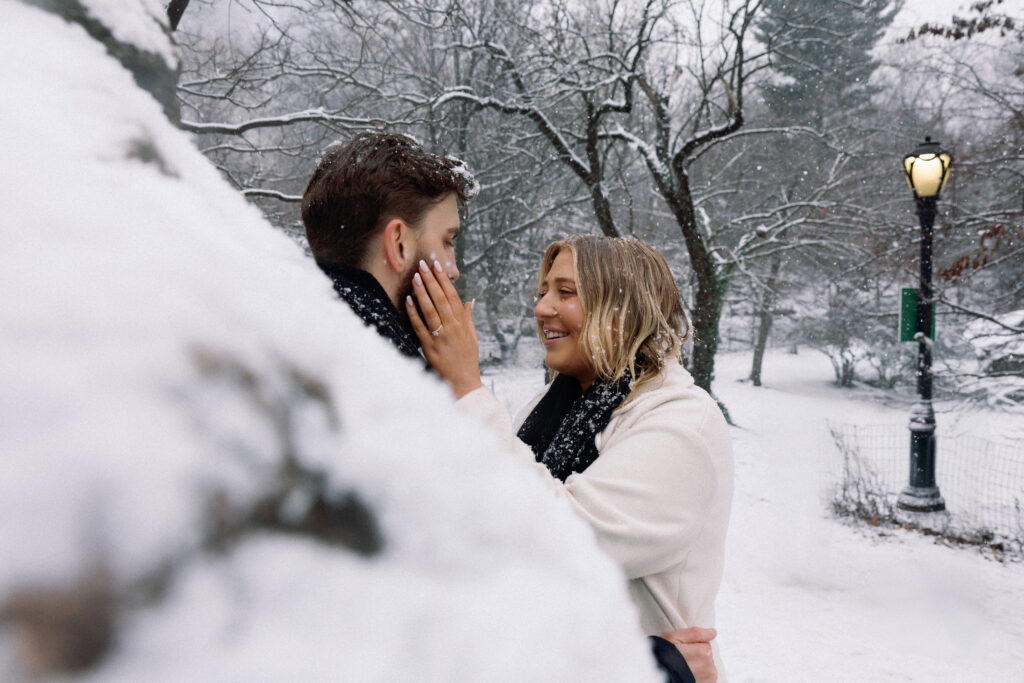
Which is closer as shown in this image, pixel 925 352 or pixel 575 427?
pixel 575 427

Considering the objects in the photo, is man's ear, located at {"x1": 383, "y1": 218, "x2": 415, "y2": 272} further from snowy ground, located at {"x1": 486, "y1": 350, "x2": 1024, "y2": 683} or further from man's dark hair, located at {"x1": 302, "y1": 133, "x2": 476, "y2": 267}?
snowy ground, located at {"x1": 486, "y1": 350, "x2": 1024, "y2": 683}

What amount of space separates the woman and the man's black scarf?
126 millimetres

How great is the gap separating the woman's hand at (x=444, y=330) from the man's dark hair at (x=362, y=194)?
0.17 metres

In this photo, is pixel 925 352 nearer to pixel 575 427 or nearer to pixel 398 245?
pixel 575 427

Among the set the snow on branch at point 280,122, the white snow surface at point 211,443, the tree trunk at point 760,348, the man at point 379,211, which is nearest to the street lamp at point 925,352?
the snow on branch at point 280,122

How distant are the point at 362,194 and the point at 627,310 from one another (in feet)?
3.06

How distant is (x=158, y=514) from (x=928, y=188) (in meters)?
9.39

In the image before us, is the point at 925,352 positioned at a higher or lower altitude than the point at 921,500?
higher

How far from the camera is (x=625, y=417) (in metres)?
1.91

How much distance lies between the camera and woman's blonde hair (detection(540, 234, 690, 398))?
2.09 metres

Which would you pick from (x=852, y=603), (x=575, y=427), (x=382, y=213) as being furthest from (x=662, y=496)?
(x=852, y=603)

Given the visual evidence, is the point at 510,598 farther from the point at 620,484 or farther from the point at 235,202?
the point at 620,484

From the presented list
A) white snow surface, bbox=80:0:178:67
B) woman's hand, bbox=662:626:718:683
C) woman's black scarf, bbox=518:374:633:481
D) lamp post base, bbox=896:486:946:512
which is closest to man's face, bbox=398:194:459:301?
woman's black scarf, bbox=518:374:633:481

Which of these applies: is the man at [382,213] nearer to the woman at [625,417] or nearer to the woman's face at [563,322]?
the woman at [625,417]
